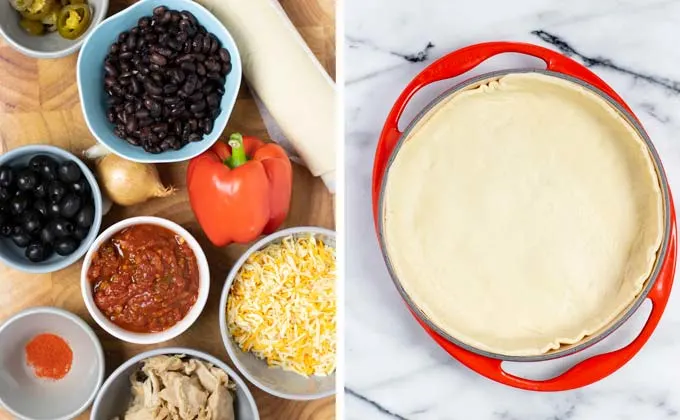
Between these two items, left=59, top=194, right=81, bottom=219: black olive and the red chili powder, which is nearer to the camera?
left=59, top=194, right=81, bottom=219: black olive

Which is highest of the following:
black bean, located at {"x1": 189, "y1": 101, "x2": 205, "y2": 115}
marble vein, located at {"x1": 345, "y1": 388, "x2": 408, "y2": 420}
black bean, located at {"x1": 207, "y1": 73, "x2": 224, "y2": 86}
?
marble vein, located at {"x1": 345, "y1": 388, "x2": 408, "y2": 420}

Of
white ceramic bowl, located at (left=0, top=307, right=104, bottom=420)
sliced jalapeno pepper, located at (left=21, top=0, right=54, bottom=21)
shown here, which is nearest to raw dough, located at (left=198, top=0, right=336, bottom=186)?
sliced jalapeno pepper, located at (left=21, top=0, right=54, bottom=21)

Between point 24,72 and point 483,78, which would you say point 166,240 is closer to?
point 24,72

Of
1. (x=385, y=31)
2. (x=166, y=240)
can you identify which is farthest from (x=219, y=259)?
(x=385, y=31)

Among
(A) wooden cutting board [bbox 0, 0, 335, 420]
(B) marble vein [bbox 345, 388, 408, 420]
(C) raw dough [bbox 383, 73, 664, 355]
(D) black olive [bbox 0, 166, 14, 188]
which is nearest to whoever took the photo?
(C) raw dough [bbox 383, 73, 664, 355]

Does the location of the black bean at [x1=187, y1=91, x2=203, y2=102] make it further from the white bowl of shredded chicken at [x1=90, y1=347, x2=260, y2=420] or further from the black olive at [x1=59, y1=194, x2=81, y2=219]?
the white bowl of shredded chicken at [x1=90, y1=347, x2=260, y2=420]

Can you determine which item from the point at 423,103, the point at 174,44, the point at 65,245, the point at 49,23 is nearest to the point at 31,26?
the point at 49,23

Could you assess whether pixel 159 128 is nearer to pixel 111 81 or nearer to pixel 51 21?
pixel 111 81

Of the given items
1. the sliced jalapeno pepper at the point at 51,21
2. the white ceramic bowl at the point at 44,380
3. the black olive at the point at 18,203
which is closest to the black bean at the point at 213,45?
the sliced jalapeno pepper at the point at 51,21
